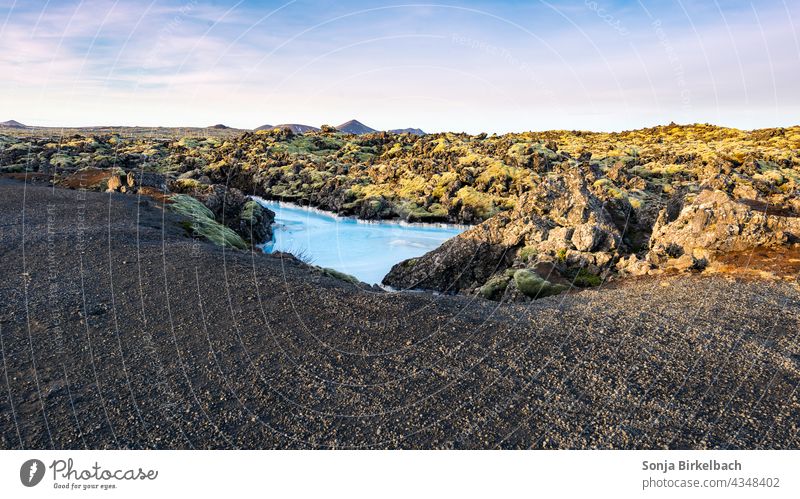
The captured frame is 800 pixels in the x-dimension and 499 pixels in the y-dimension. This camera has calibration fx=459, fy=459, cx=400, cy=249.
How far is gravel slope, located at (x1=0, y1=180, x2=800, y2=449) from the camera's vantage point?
27.6 feet

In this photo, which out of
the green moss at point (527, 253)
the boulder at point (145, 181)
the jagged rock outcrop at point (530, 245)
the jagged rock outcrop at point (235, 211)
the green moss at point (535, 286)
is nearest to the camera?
the green moss at point (535, 286)

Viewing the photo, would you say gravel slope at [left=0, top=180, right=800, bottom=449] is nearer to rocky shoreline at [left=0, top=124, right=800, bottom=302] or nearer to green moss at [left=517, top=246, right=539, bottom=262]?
rocky shoreline at [left=0, top=124, right=800, bottom=302]

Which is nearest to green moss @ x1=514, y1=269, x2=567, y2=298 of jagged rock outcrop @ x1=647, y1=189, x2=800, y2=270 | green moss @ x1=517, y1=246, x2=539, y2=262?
green moss @ x1=517, y1=246, x2=539, y2=262

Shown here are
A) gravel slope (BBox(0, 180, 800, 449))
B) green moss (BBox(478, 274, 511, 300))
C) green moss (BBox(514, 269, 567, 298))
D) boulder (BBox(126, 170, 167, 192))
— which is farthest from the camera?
boulder (BBox(126, 170, 167, 192))

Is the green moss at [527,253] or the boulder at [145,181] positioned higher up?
the boulder at [145,181]

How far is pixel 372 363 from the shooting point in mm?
10953

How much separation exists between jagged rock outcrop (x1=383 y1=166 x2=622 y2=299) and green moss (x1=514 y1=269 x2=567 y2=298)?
1192 mm

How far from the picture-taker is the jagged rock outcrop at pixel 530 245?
70.0ft

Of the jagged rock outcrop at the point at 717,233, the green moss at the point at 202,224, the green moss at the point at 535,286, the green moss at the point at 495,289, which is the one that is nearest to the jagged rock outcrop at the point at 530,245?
the green moss at the point at 495,289

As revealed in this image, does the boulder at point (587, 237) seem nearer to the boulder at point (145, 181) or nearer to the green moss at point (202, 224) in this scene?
the green moss at point (202, 224)

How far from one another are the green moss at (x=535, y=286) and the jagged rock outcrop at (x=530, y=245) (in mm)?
1192

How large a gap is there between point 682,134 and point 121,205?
459 ft
